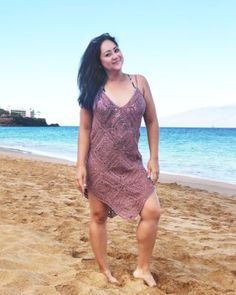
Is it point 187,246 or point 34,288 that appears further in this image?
point 187,246

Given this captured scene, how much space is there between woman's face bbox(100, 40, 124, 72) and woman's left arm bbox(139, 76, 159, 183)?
0.68ft

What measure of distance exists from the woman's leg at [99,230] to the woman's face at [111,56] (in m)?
0.92

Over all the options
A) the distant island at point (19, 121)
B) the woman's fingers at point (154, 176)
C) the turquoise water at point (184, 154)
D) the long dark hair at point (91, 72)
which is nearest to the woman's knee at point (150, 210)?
the woman's fingers at point (154, 176)

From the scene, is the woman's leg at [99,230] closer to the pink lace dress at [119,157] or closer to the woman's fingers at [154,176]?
the pink lace dress at [119,157]

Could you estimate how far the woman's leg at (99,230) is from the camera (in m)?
3.48

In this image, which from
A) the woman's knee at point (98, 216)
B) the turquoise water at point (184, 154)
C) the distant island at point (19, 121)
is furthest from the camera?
the distant island at point (19, 121)

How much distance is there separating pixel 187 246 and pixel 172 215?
1.96 metres

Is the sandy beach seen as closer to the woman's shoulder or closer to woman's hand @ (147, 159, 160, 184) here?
woman's hand @ (147, 159, 160, 184)

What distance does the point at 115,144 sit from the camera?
335 cm

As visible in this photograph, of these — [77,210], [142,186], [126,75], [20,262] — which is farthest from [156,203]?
[77,210]

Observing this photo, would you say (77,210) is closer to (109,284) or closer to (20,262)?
(20,262)

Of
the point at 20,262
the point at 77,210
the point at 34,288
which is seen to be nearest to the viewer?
the point at 34,288

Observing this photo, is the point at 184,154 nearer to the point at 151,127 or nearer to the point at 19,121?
the point at 151,127

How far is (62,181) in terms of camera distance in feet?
33.4
